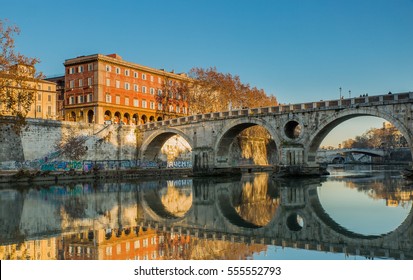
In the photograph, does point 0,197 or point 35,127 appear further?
point 35,127

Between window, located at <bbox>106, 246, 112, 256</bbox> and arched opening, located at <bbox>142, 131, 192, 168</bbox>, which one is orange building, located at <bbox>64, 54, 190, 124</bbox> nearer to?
arched opening, located at <bbox>142, 131, 192, 168</bbox>

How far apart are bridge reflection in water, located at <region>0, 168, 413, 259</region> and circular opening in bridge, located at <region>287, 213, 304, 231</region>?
0.04 meters

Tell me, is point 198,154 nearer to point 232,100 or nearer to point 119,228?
point 232,100

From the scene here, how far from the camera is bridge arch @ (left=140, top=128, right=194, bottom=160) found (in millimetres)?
48125

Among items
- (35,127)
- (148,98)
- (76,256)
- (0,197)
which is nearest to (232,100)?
(148,98)

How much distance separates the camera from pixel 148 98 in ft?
200

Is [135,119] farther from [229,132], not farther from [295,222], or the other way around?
[295,222]

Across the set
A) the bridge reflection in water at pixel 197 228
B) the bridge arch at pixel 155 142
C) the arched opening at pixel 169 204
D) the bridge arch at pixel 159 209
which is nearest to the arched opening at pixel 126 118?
the bridge arch at pixel 155 142

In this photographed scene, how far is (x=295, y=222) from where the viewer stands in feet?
50.7

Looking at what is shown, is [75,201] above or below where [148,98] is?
below

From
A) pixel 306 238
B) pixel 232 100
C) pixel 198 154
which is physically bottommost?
pixel 306 238

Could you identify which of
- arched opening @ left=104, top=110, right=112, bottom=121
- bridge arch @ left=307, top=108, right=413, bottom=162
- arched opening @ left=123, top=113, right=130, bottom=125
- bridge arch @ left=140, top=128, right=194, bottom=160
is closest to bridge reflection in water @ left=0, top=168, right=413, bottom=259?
bridge arch @ left=307, top=108, right=413, bottom=162

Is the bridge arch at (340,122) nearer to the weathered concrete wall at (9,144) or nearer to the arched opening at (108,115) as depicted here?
the weathered concrete wall at (9,144)
